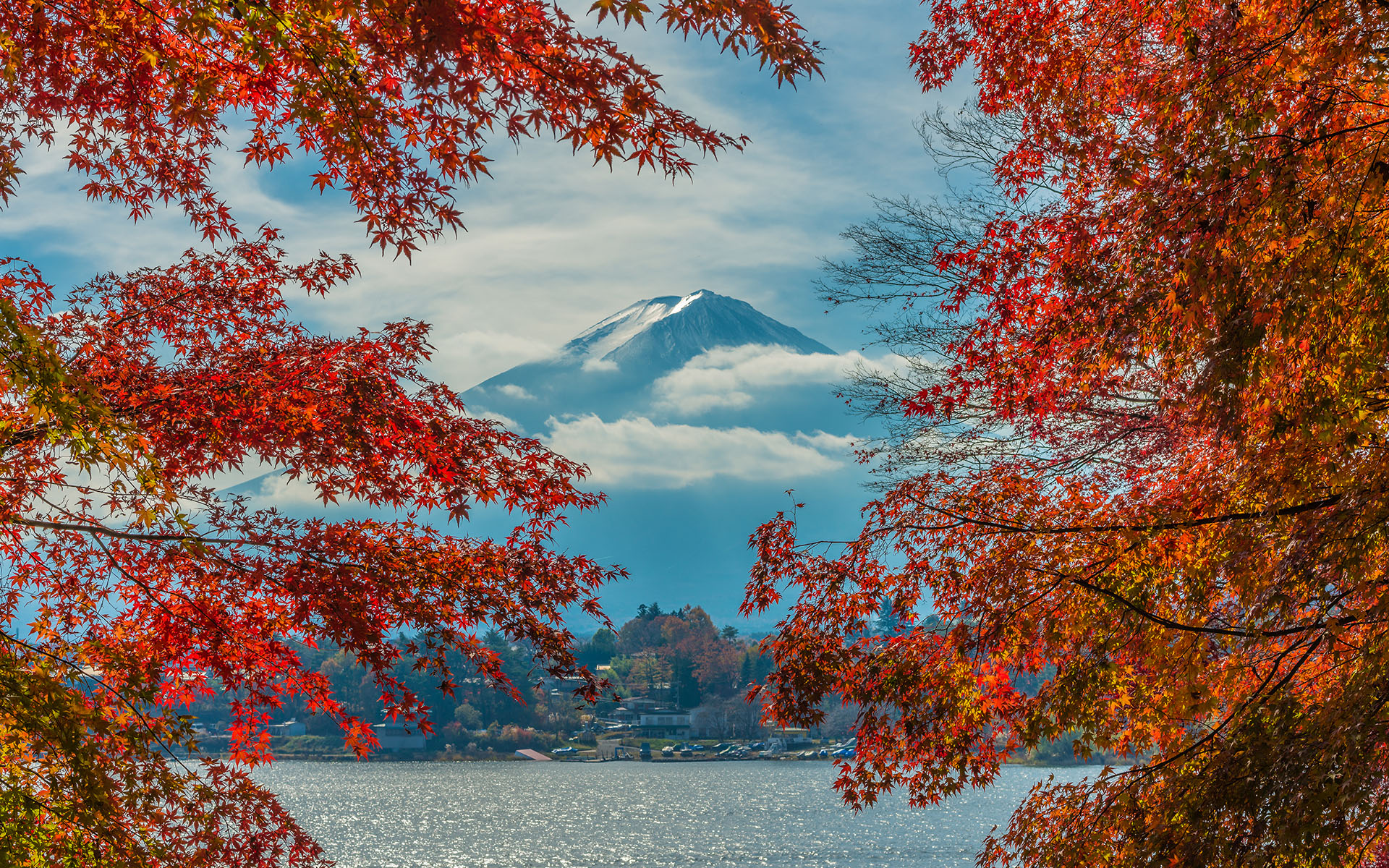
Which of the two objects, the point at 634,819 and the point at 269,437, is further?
the point at 634,819

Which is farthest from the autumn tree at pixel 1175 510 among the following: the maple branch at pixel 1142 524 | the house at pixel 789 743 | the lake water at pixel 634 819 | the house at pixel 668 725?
the house at pixel 668 725

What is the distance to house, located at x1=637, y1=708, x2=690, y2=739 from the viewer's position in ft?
377

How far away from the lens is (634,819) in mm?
67500

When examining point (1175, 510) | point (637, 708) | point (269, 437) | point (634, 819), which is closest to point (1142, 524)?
point (1175, 510)

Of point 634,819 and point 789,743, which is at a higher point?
point 634,819

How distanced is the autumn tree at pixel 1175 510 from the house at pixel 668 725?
113428 millimetres

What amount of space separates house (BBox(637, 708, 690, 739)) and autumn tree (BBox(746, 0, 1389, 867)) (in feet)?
372

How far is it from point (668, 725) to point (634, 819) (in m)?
48.8

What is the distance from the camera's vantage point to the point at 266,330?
22.5 feet

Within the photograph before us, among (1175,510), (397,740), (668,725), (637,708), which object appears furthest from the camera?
(637,708)

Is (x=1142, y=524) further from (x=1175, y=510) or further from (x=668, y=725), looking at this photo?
(x=668, y=725)

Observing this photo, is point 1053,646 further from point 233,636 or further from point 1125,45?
point 233,636

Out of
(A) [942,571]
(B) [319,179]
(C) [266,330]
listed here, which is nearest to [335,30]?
(B) [319,179]

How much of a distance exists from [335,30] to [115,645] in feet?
14.2
